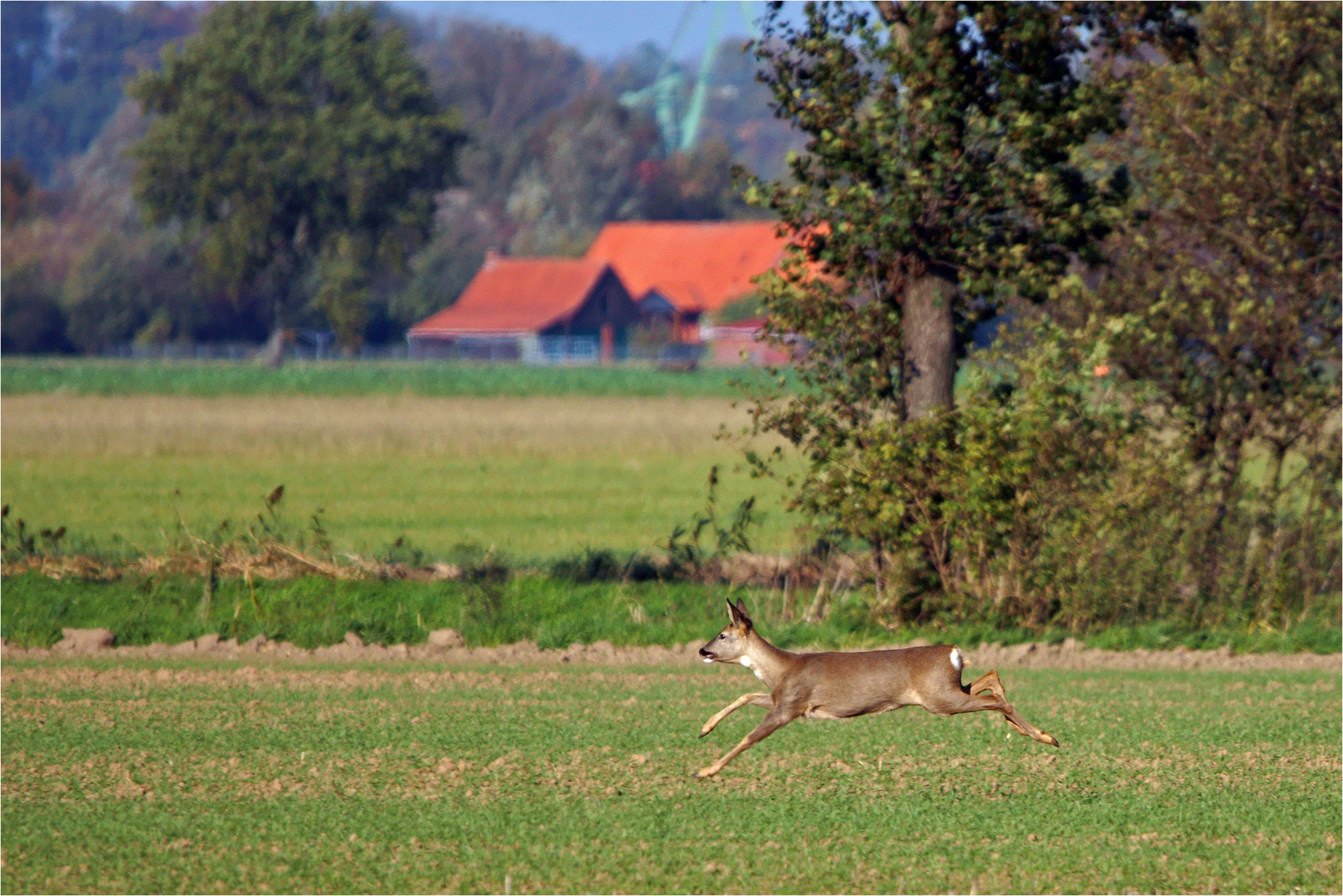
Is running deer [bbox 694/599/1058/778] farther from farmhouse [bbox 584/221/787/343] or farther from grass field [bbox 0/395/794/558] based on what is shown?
farmhouse [bbox 584/221/787/343]

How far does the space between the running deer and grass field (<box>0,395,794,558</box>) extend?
556 inches

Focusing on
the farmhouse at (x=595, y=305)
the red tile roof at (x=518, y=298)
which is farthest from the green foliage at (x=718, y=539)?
the red tile roof at (x=518, y=298)

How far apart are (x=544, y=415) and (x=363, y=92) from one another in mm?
41143

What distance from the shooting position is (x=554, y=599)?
16.9 meters

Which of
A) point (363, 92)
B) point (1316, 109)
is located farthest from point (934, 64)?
point (363, 92)

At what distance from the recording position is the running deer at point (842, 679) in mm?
6031

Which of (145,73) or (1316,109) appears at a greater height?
(145,73)

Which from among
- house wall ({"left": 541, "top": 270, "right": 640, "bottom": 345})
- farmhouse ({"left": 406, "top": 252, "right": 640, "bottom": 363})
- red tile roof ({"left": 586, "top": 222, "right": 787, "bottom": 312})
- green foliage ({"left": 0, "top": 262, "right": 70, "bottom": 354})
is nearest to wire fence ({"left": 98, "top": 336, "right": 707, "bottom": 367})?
farmhouse ({"left": 406, "top": 252, "right": 640, "bottom": 363})

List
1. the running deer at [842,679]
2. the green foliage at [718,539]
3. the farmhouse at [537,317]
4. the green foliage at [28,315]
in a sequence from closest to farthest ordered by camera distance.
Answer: the running deer at [842,679]
the green foliage at [718,539]
the green foliage at [28,315]
the farmhouse at [537,317]

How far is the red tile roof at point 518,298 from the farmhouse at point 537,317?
54mm

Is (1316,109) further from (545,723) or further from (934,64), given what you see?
(545,723)

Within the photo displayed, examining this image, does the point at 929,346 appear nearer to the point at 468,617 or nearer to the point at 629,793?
the point at 468,617

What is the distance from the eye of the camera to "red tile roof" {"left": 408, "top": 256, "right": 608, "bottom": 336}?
332 feet

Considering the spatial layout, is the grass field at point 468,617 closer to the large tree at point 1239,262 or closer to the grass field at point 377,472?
the large tree at point 1239,262
